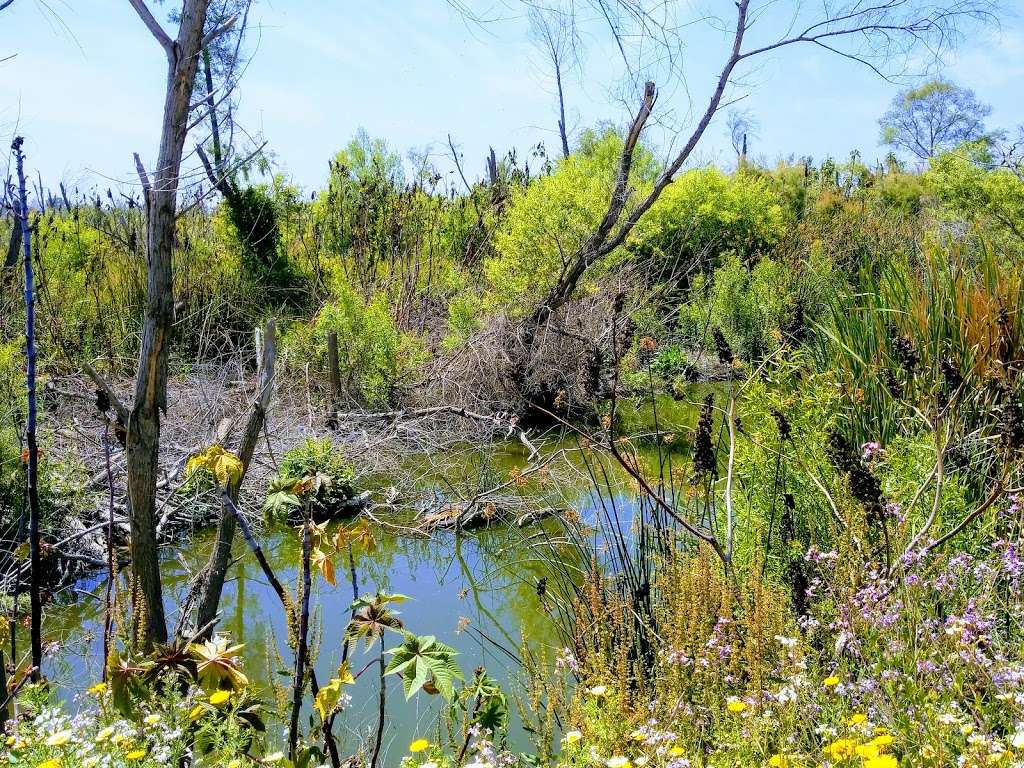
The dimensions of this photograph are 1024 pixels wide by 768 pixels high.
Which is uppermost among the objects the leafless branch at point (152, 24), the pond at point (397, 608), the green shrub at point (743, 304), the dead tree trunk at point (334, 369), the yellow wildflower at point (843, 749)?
the leafless branch at point (152, 24)

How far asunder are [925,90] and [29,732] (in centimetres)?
4748

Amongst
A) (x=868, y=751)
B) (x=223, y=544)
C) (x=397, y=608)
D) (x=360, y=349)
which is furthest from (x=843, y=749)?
(x=360, y=349)

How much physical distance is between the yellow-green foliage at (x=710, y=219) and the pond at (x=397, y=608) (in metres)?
8.25

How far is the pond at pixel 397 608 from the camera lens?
359 cm

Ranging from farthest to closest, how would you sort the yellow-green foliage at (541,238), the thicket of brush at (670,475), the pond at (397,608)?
the yellow-green foliage at (541,238)
the pond at (397,608)
the thicket of brush at (670,475)

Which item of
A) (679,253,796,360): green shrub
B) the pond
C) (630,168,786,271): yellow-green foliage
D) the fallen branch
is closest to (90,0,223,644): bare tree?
the pond

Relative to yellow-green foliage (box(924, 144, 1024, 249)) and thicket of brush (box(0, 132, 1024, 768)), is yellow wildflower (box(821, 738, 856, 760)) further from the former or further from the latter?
yellow-green foliage (box(924, 144, 1024, 249))

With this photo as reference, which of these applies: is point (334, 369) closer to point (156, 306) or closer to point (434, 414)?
point (434, 414)

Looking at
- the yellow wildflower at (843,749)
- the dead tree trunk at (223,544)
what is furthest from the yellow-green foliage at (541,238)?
the yellow wildflower at (843,749)

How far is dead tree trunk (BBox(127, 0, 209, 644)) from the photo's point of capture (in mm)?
2545

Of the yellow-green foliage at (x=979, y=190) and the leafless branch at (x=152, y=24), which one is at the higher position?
the yellow-green foliage at (x=979, y=190)

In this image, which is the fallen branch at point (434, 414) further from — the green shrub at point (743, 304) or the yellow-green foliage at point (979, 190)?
the yellow-green foliage at point (979, 190)

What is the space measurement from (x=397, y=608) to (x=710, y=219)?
11.0 meters

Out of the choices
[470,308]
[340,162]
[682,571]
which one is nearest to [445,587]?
[682,571]
